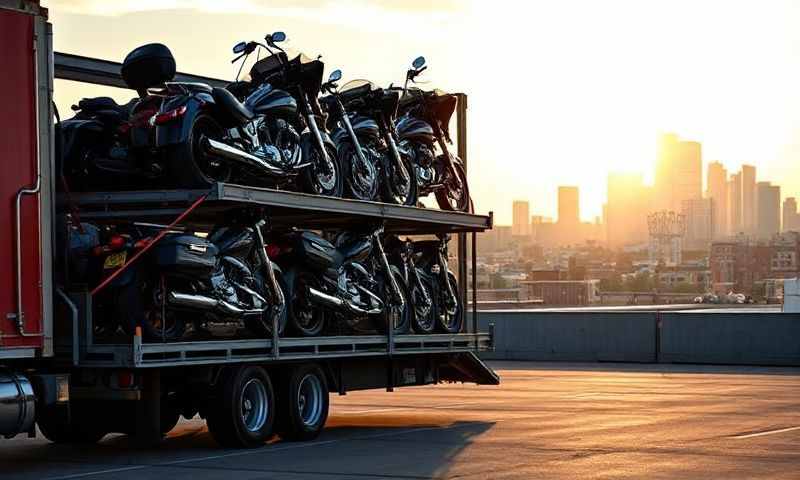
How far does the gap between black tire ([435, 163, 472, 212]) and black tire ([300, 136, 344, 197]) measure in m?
3.18

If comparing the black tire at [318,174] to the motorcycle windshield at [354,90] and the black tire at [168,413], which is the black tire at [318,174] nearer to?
the motorcycle windshield at [354,90]

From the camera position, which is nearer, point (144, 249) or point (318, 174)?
point (144, 249)

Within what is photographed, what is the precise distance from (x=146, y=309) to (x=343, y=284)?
12.0 feet

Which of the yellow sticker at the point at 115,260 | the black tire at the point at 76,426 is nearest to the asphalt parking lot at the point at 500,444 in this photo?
the black tire at the point at 76,426

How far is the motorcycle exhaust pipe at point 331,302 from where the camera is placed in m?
18.2

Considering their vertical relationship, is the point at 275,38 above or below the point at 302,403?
above

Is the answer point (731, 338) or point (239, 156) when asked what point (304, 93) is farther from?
point (731, 338)

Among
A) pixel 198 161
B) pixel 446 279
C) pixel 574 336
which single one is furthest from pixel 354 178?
pixel 574 336

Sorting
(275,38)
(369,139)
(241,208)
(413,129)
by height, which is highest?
(275,38)

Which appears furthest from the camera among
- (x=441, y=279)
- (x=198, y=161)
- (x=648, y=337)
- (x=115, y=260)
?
(x=648, y=337)

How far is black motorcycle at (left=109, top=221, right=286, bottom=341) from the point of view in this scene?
1565 cm

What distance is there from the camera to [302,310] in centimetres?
1830

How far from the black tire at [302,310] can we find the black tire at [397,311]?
1.21 metres

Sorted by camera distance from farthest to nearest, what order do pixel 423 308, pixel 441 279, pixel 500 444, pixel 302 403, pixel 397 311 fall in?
pixel 441 279
pixel 423 308
pixel 397 311
pixel 302 403
pixel 500 444
